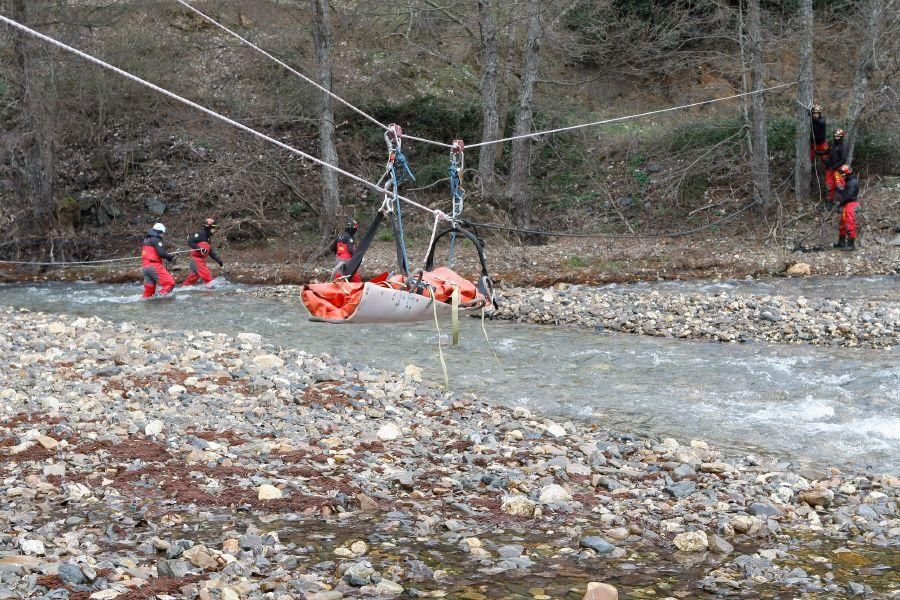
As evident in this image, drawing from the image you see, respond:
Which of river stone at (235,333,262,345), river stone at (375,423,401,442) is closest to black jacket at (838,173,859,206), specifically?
river stone at (235,333,262,345)

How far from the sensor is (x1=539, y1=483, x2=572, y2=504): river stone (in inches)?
238

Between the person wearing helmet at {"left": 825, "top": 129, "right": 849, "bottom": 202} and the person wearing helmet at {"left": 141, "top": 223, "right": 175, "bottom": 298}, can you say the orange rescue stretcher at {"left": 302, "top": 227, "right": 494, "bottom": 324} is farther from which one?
the person wearing helmet at {"left": 825, "top": 129, "right": 849, "bottom": 202}

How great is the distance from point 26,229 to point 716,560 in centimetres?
2104

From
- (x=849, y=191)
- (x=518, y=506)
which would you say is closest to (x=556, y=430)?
(x=518, y=506)

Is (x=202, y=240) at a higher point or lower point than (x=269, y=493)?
higher

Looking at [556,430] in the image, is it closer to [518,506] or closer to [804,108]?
[518,506]

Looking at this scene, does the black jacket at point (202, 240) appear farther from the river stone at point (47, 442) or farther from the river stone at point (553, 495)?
the river stone at point (553, 495)

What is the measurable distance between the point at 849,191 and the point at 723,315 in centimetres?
693

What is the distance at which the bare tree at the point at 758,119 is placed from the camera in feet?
64.5

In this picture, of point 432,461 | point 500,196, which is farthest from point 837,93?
point 432,461

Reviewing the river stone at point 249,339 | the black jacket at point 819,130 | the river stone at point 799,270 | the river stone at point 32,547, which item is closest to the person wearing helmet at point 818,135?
the black jacket at point 819,130

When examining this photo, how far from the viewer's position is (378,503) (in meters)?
5.93

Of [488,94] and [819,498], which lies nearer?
[819,498]

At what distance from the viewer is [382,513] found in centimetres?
577
